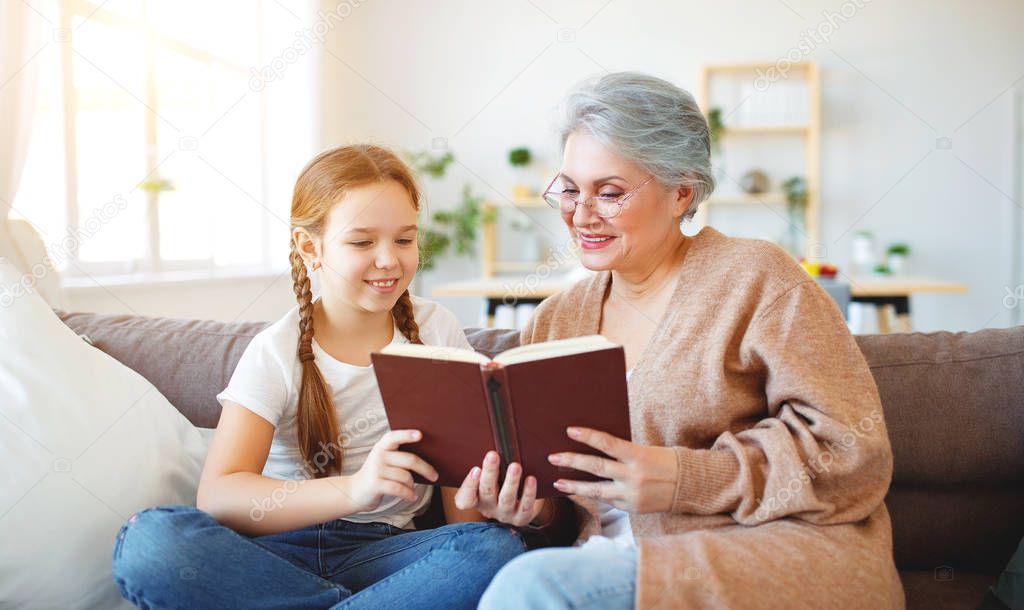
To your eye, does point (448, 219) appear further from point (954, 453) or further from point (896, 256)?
point (954, 453)

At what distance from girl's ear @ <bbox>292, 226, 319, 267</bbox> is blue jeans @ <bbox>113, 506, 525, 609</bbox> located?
1.50 ft

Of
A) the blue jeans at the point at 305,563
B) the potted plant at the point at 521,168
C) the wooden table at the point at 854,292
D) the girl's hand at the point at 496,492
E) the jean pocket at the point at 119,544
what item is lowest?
the blue jeans at the point at 305,563

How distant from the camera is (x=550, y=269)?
6.00 m

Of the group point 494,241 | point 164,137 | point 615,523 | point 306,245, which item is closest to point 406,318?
point 306,245

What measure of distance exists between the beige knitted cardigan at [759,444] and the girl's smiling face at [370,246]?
0.43m

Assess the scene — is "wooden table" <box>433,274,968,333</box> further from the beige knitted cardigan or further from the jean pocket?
the jean pocket

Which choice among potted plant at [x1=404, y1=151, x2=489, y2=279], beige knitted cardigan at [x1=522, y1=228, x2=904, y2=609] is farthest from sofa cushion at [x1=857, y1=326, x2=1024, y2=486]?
potted plant at [x1=404, y1=151, x2=489, y2=279]

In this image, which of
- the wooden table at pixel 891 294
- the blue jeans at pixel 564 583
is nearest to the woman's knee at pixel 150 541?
the blue jeans at pixel 564 583

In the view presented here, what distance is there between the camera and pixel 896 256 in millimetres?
5523

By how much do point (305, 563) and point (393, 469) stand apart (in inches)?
12.3

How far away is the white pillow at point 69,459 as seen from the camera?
1271 millimetres

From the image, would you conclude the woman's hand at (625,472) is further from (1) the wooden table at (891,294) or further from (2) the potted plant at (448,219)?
(2) the potted plant at (448,219)

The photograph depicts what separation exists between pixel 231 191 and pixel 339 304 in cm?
364

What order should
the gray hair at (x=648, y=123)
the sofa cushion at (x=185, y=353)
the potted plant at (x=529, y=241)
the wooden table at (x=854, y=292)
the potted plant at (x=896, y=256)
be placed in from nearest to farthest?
the gray hair at (x=648, y=123) < the sofa cushion at (x=185, y=353) < the wooden table at (x=854, y=292) < the potted plant at (x=896, y=256) < the potted plant at (x=529, y=241)
